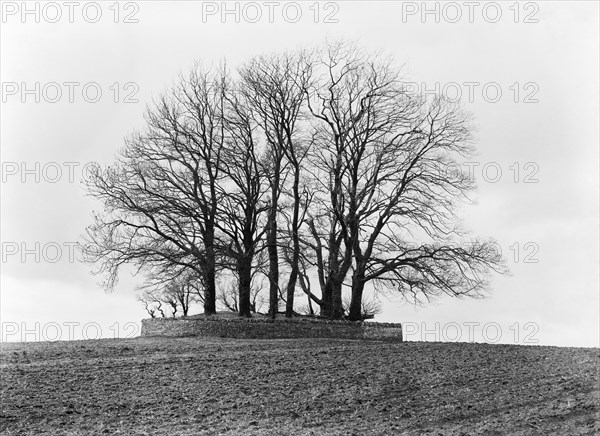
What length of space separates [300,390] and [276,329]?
12.6m

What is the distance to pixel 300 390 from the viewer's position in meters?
25.1

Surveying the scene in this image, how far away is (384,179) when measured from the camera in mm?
40344

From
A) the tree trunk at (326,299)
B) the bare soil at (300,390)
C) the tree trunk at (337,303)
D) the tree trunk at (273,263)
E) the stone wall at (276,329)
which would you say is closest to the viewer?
the bare soil at (300,390)

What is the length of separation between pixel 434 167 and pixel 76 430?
22275 mm

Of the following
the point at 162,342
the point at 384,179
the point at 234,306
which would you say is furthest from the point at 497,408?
the point at 234,306

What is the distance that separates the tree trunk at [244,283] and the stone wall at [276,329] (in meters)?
2.17

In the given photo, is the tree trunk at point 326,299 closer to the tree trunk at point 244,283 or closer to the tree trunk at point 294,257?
the tree trunk at point 294,257

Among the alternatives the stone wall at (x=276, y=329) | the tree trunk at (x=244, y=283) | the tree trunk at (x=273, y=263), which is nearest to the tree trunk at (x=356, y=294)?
the stone wall at (x=276, y=329)

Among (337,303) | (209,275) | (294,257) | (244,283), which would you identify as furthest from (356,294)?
(209,275)

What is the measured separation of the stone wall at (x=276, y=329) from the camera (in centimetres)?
3750

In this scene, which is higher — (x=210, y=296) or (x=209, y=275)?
(x=209, y=275)

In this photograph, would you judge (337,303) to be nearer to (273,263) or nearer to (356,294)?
(356,294)

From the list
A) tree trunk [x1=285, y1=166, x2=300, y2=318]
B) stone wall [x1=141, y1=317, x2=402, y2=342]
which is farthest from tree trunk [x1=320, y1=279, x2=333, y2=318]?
stone wall [x1=141, y1=317, x2=402, y2=342]

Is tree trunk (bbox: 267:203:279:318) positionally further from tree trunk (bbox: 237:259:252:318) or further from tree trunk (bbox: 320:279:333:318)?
tree trunk (bbox: 320:279:333:318)
